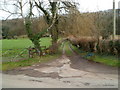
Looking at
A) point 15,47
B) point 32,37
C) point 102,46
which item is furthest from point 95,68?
point 15,47

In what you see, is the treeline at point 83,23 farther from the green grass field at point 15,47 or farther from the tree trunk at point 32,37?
the green grass field at point 15,47

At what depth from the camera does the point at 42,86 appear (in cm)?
622

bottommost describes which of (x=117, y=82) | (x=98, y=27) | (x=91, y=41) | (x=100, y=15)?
(x=117, y=82)

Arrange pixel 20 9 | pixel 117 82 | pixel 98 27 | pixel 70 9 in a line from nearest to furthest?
pixel 117 82
pixel 20 9
pixel 98 27
pixel 70 9

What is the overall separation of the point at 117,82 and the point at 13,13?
12.1 m

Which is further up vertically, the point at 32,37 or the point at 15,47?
the point at 32,37

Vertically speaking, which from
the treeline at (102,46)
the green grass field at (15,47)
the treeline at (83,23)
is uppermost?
the treeline at (83,23)

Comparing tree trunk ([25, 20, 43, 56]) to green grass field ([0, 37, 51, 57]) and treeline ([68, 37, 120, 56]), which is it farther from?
treeline ([68, 37, 120, 56])

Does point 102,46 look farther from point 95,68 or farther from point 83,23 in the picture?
point 83,23

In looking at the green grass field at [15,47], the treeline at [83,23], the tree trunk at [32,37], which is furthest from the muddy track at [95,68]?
the green grass field at [15,47]

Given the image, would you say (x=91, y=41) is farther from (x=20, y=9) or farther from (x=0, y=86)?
(x=0, y=86)

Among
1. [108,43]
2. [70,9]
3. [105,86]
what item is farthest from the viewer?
[70,9]

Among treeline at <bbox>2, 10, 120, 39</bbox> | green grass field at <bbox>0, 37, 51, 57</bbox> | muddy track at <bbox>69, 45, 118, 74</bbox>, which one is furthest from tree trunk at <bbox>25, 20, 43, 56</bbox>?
muddy track at <bbox>69, 45, 118, 74</bbox>

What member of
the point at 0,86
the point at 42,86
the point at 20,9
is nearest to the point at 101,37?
the point at 20,9
